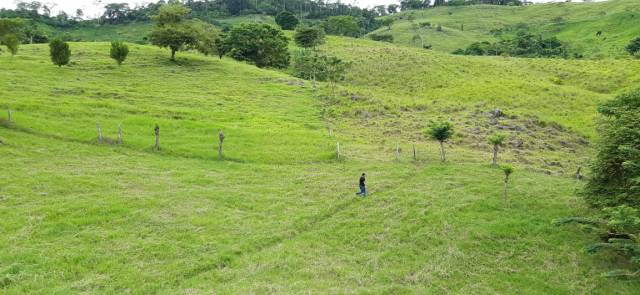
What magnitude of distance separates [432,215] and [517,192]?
6.85 m

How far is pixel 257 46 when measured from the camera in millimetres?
81438

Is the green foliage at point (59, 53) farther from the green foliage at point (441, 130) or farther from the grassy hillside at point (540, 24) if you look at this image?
the grassy hillside at point (540, 24)

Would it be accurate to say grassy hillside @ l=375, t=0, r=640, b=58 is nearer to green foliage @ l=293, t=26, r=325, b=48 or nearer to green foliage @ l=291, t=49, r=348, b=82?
green foliage @ l=293, t=26, r=325, b=48

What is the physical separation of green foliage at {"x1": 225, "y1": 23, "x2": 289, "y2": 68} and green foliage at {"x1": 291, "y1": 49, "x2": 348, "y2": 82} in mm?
4803

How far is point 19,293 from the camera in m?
15.5

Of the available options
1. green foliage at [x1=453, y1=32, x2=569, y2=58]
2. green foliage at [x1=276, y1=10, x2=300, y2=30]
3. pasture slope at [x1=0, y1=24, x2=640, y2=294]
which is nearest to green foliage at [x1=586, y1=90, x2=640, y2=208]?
pasture slope at [x1=0, y1=24, x2=640, y2=294]

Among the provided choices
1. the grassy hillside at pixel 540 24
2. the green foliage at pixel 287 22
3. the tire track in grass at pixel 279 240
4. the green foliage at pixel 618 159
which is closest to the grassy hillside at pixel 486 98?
the green foliage at pixel 618 159

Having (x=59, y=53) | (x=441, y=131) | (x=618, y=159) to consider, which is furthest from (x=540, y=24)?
(x=618, y=159)

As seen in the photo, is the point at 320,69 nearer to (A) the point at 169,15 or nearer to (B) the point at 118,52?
(A) the point at 169,15

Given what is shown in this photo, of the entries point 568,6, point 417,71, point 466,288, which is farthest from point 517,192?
point 568,6

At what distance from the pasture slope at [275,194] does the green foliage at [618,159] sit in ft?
6.66

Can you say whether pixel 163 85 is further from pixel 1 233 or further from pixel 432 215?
pixel 432 215

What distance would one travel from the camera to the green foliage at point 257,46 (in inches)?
3204

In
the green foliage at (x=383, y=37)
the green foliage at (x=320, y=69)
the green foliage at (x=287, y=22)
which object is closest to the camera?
the green foliage at (x=320, y=69)
